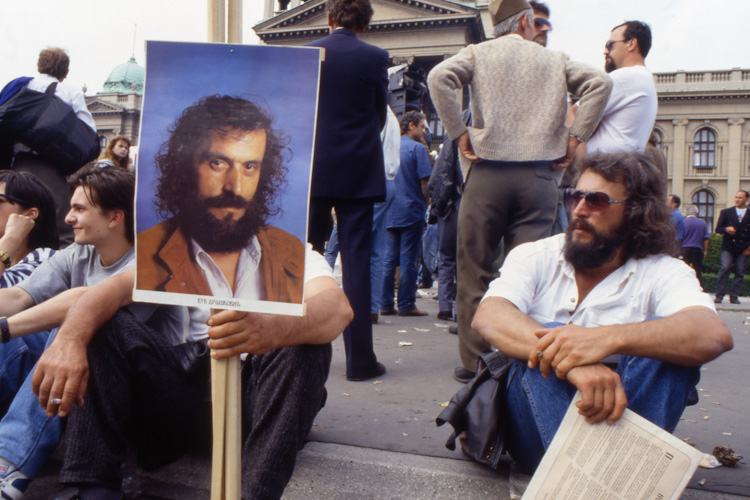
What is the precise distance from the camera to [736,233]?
458 inches

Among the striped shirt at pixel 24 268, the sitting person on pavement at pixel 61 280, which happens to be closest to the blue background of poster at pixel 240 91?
the sitting person on pavement at pixel 61 280

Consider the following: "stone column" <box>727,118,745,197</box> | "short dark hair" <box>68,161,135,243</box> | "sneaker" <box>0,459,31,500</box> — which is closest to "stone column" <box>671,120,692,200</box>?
"stone column" <box>727,118,745,197</box>

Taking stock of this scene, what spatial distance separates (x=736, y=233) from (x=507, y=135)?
10208 millimetres

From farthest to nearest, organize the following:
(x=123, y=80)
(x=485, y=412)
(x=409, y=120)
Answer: (x=123, y=80), (x=409, y=120), (x=485, y=412)

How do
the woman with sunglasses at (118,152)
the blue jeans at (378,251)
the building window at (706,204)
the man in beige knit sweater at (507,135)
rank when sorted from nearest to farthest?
the man in beige knit sweater at (507,135)
the blue jeans at (378,251)
the woman with sunglasses at (118,152)
the building window at (706,204)

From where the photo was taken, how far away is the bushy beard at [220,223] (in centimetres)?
158

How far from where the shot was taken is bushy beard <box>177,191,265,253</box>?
1.58 m

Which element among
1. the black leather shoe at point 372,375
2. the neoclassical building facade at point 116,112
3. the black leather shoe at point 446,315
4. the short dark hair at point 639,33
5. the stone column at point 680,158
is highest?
the neoclassical building facade at point 116,112

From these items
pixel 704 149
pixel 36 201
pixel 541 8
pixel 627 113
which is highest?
pixel 704 149

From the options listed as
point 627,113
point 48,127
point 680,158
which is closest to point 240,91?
point 627,113

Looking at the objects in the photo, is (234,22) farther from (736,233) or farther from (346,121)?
(736,233)

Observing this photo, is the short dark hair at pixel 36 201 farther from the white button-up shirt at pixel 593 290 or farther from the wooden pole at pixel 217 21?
the white button-up shirt at pixel 593 290

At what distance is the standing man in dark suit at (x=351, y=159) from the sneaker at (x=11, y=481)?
5.58 feet

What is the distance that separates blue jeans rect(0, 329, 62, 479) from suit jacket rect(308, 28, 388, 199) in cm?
176
